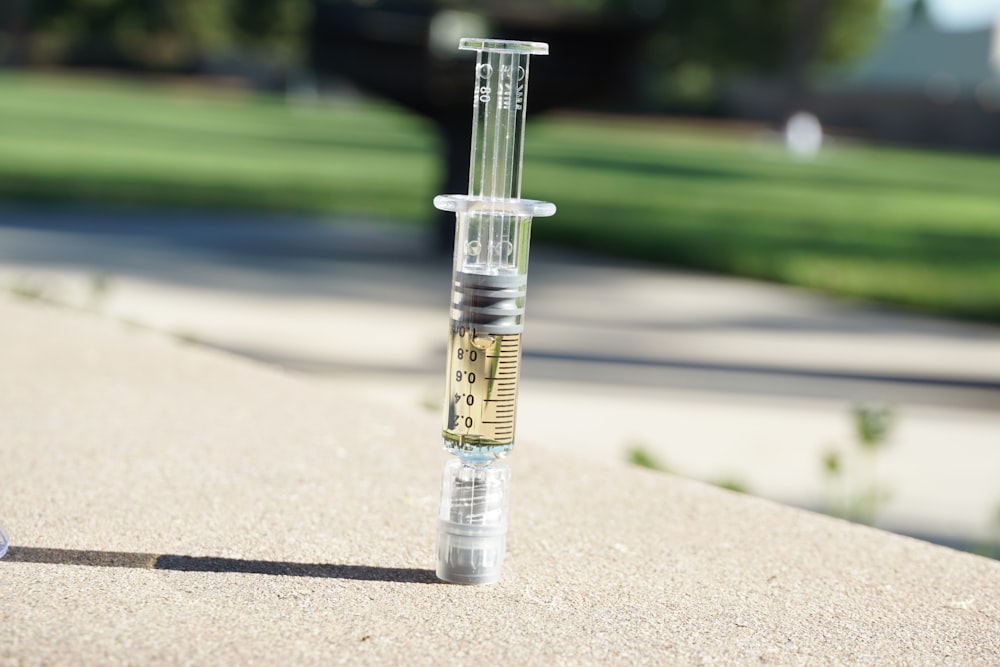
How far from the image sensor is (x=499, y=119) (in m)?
3.23

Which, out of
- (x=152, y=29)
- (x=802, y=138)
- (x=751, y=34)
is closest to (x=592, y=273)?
(x=802, y=138)

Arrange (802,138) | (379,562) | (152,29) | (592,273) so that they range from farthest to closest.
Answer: (152,29) → (802,138) → (592,273) → (379,562)

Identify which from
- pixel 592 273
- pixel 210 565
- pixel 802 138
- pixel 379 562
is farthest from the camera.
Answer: pixel 802 138

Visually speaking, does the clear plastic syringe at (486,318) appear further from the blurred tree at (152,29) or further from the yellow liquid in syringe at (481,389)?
the blurred tree at (152,29)

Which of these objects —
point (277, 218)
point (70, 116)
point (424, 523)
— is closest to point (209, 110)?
point (70, 116)

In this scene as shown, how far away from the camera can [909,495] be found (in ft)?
16.3

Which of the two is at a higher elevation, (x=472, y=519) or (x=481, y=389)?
(x=481, y=389)

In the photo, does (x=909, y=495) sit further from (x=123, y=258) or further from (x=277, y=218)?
(x=277, y=218)

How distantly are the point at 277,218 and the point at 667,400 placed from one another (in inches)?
273

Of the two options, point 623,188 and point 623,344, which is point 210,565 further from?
point 623,188

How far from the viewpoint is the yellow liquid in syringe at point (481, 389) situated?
3.19 m

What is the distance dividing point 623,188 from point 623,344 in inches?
482

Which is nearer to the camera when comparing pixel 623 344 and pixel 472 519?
pixel 472 519

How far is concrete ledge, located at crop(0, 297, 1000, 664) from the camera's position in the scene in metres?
2.93
